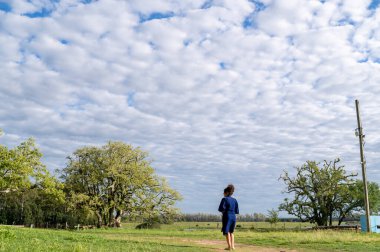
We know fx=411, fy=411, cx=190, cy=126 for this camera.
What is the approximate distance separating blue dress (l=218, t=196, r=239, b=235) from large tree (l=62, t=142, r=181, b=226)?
35.2 m

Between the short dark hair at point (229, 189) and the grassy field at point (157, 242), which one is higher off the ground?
the short dark hair at point (229, 189)

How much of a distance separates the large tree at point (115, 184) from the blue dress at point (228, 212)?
35.2 m

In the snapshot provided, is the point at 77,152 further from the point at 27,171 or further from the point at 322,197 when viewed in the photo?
the point at 322,197

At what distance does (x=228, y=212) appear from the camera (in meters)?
13.9

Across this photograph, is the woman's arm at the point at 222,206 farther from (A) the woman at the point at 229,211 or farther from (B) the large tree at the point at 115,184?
(B) the large tree at the point at 115,184

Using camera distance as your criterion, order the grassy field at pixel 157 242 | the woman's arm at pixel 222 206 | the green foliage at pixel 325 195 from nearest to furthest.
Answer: the grassy field at pixel 157 242 < the woman's arm at pixel 222 206 < the green foliage at pixel 325 195

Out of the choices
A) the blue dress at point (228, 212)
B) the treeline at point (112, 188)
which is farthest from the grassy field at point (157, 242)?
the treeline at point (112, 188)

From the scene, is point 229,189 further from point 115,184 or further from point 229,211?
point 115,184

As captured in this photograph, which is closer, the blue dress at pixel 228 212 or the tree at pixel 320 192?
the blue dress at pixel 228 212

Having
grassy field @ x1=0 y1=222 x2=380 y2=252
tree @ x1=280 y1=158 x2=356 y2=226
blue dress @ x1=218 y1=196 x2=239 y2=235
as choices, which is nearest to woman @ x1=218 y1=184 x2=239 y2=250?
blue dress @ x1=218 y1=196 x2=239 y2=235

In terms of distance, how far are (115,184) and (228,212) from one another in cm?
3733

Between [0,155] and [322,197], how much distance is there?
3285cm

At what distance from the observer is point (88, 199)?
47.5 m

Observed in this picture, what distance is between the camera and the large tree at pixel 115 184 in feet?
160
